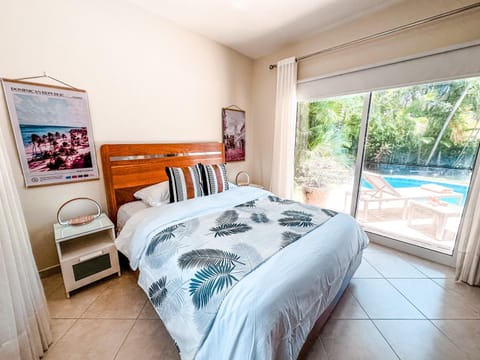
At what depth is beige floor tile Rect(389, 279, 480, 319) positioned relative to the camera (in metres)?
1.53

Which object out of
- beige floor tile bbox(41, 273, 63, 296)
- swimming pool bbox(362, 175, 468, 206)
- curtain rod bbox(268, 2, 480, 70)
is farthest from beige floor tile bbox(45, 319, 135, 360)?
curtain rod bbox(268, 2, 480, 70)

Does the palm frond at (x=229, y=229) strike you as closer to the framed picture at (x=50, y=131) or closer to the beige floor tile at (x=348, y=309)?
the beige floor tile at (x=348, y=309)

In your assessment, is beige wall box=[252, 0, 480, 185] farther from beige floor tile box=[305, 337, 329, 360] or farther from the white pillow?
beige floor tile box=[305, 337, 329, 360]

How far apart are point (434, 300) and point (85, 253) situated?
9.71 ft

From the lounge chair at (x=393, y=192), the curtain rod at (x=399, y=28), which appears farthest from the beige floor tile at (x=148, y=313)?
the curtain rod at (x=399, y=28)

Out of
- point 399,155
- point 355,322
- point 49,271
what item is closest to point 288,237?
point 355,322

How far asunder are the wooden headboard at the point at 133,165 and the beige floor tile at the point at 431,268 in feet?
9.42

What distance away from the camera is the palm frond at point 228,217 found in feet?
5.38

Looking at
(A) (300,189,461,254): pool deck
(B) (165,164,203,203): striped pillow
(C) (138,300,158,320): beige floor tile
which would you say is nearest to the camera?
(C) (138,300,158,320): beige floor tile

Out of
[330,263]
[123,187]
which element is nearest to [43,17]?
[123,187]

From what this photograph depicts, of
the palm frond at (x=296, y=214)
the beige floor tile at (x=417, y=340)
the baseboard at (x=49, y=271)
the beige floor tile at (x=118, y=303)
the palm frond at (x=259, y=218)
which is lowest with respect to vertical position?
the beige floor tile at (x=417, y=340)

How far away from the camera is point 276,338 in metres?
0.85

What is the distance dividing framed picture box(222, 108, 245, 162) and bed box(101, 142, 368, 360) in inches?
53.3

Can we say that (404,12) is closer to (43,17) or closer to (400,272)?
(400,272)
